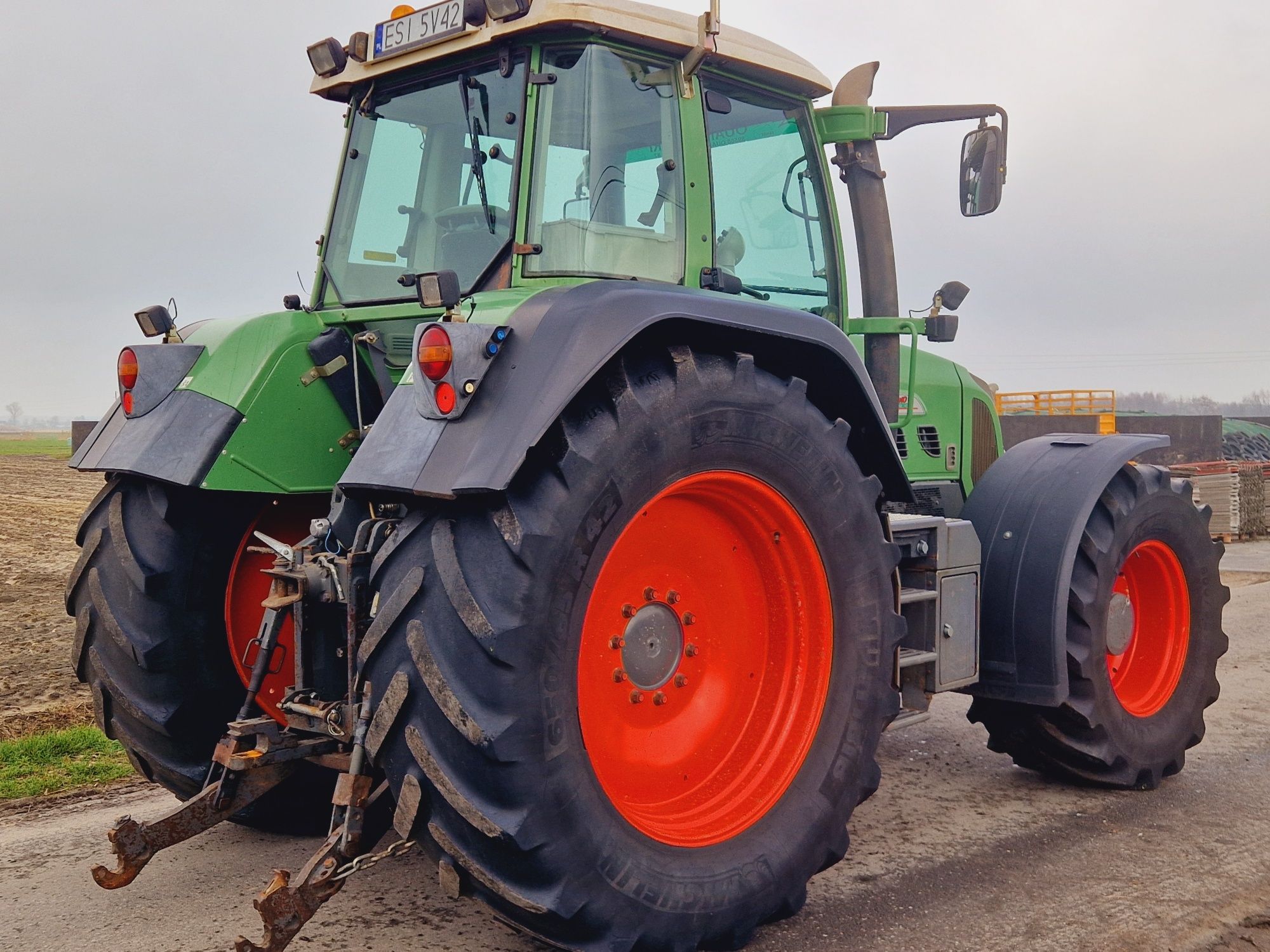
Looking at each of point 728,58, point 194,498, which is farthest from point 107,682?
point 728,58

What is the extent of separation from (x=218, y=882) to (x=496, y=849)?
150 cm

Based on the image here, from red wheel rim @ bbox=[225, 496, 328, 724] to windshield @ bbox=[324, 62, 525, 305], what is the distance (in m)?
0.80

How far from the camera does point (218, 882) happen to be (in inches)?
139

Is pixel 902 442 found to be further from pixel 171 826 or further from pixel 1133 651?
pixel 171 826

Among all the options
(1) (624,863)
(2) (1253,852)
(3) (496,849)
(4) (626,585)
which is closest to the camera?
(3) (496,849)

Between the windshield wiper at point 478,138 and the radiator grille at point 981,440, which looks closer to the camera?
the windshield wiper at point 478,138

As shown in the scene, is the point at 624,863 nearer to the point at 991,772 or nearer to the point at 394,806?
the point at 394,806

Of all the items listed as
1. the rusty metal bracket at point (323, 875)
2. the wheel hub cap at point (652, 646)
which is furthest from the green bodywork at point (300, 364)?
the rusty metal bracket at point (323, 875)

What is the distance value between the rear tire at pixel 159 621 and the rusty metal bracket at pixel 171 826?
56 centimetres

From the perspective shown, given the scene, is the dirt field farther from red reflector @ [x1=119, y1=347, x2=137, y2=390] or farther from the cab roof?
the cab roof

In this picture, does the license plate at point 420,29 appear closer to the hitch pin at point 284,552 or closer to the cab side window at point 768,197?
the cab side window at point 768,197

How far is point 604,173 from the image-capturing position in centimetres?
337

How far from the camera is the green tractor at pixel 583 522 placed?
2566 millimetres

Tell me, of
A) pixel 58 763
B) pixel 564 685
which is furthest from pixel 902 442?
pixel 58 763
